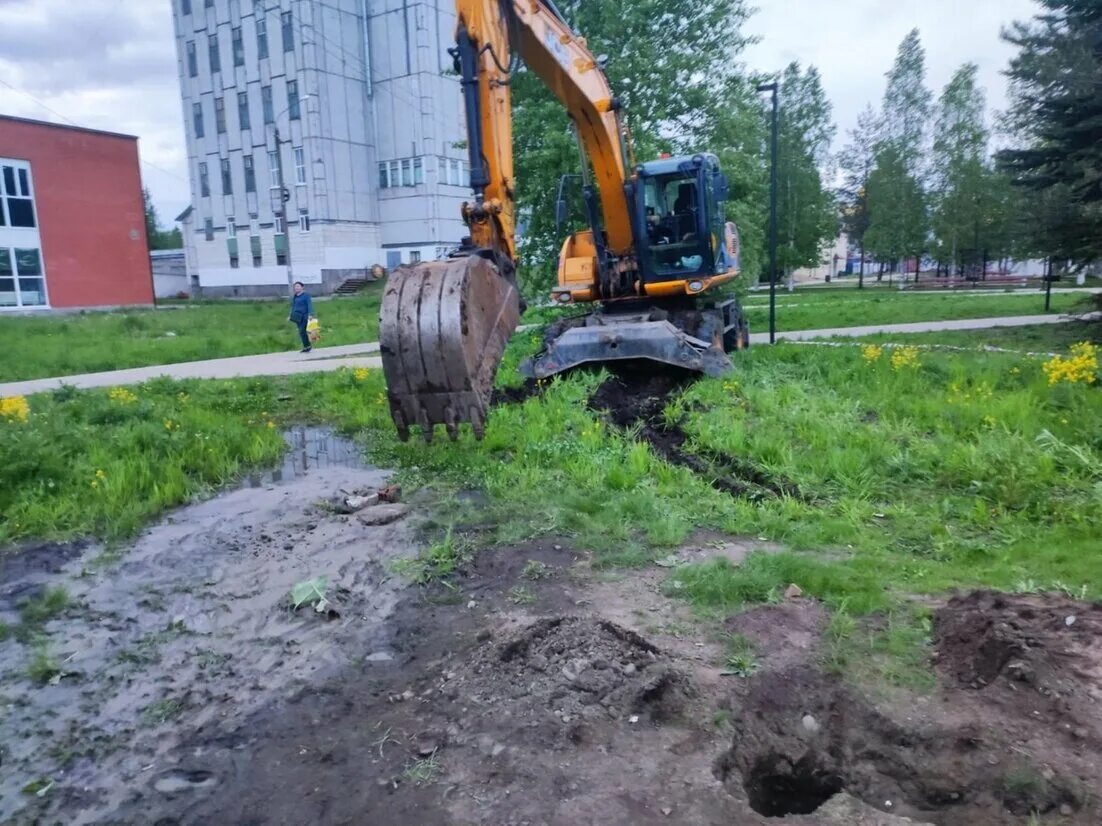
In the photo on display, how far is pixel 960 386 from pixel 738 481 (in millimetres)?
3927

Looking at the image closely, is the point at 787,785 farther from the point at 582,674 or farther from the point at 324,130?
the point at 324,130


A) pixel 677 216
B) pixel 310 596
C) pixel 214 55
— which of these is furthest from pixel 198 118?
pixel 310 596

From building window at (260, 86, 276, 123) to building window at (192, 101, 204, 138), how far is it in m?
5.77

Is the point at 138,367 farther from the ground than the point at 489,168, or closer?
closer

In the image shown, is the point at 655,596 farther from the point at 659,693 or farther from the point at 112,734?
the point at 112,734

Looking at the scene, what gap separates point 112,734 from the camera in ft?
11.6

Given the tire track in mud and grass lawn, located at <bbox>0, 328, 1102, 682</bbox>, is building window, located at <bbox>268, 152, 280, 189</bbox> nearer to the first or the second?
grass lawn, located at <bbox>0, 328, 1102, 682</bbox>

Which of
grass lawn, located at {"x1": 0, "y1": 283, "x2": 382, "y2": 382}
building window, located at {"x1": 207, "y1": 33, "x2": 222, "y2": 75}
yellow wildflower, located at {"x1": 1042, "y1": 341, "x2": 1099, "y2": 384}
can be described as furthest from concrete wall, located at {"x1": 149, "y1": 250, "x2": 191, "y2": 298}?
yellow wildflower, located at {"x1": 1042, "y1": 341, "x2": 1099, "y2": 384}

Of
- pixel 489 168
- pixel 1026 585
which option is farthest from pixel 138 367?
pixel 1026 585

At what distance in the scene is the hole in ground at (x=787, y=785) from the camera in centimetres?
316

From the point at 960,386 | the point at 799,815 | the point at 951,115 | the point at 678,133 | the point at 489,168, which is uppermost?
the point at 951,115

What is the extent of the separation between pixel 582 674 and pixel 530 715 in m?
0.35

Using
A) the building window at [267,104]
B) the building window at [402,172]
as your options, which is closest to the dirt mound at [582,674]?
the building window at [402,172]

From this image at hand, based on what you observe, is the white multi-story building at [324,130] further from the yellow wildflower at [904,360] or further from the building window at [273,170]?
the yellow wildflower at [904,360]
